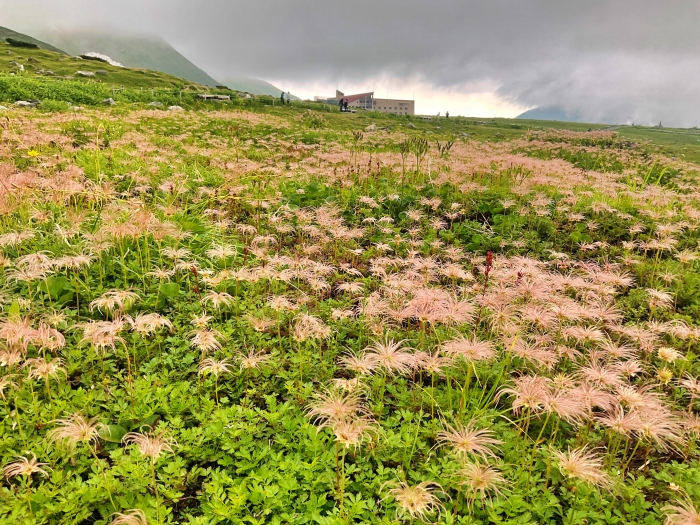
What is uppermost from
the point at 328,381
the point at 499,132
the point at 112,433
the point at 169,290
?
the point at 499,132

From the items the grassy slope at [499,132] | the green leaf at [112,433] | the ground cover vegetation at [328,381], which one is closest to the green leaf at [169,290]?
the ground cover vegetation at [328,381]

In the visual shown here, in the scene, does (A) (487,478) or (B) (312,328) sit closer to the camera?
(A) (487,478)

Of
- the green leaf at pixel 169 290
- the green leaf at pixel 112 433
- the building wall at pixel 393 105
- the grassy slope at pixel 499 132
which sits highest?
the building wall at pixel 393 105

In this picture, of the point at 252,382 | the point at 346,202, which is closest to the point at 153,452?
the point at 252,382

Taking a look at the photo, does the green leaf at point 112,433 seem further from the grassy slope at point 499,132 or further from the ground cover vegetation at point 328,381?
the grassy slope at point 499,132

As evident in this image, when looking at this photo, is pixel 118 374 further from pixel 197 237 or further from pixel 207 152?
pixel 207 152

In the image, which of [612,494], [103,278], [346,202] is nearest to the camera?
[612,494]

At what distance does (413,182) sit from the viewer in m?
11.0

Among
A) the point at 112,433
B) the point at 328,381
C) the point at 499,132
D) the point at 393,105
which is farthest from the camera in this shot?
the point at 393,105

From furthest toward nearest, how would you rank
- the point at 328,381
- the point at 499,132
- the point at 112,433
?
the point at 499,132
the point at 328,381
the point at 112,433

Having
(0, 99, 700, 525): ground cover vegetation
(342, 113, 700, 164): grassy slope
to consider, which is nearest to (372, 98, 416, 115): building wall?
(342, 113, 700, 164): grassy slope

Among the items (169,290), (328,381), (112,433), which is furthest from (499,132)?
(112,433)

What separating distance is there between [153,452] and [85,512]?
2.28ft

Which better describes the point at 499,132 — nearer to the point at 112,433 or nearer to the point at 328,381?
the point at 328,381
